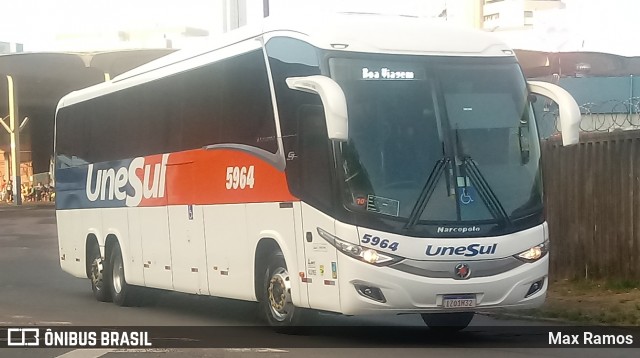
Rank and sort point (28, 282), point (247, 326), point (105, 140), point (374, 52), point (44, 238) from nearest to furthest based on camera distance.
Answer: point (374, 52), point (247, 326), point (105, 140), point (28, 282), point (44, 238)

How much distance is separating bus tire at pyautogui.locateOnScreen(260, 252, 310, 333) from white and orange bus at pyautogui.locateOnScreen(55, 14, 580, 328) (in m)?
0.02

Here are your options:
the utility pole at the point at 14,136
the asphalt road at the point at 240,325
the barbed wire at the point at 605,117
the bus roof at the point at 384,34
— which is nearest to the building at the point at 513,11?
the utility pole at the point at 14,136

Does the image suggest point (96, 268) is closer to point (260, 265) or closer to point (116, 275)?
point (116, 275)

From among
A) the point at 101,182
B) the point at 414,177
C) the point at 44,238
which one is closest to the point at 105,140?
the point at 101,182

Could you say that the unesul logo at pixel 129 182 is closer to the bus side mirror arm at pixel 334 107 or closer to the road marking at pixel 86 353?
the road marking at pixel 86 353

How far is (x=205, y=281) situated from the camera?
14.4 metres

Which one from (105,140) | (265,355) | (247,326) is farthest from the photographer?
(105,140)

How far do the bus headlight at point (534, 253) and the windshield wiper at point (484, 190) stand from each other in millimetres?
391

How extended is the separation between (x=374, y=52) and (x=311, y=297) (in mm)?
2688

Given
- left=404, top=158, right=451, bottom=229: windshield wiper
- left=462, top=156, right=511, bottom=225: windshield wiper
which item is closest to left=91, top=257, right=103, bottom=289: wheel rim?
left=404, top=158, right=451, bottom=229: windshield wiper

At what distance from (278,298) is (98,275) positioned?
6433 millimetres

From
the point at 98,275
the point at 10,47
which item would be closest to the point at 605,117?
the point at 98,275

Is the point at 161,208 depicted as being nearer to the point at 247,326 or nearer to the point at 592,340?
the point at 247,326

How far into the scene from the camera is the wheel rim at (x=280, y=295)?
12.3m
